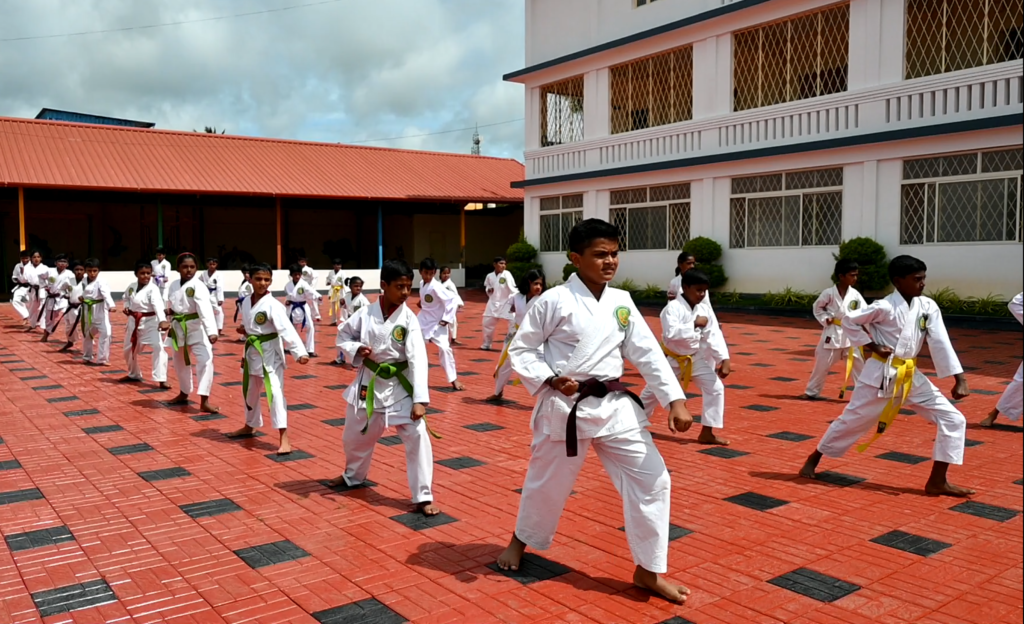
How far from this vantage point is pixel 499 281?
14.4 m

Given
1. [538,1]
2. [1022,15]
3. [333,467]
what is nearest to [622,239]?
[538,1]

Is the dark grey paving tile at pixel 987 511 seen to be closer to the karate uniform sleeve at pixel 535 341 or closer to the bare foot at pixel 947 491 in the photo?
the bare foot at pixel 947 491

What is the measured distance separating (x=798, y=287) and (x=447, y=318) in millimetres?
10039

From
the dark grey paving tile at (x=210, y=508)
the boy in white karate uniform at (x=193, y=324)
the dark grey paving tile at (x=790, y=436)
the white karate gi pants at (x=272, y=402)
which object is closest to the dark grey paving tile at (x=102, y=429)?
the boy in white karate uniform at (x=193, y=324)

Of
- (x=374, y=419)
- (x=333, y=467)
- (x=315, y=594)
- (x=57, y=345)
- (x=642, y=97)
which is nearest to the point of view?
(x=315, y=594)

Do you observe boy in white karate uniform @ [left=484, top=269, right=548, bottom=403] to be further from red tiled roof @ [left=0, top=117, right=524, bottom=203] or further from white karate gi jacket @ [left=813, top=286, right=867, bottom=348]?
red tiled roof @ [left=0, top=117, right=524, bottom=203]

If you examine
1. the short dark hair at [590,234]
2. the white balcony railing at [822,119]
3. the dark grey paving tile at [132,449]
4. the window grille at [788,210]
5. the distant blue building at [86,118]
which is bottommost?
the dark grey paving tile at [132,449]

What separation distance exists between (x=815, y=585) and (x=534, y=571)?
1344mm

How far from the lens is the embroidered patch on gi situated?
3930mm

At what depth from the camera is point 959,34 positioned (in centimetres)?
1539

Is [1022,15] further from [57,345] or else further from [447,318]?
[57,345]

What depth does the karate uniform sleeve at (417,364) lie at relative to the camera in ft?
16.7

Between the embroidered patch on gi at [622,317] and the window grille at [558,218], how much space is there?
63.6 ft

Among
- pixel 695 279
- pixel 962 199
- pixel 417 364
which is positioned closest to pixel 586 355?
pixel 417 364
